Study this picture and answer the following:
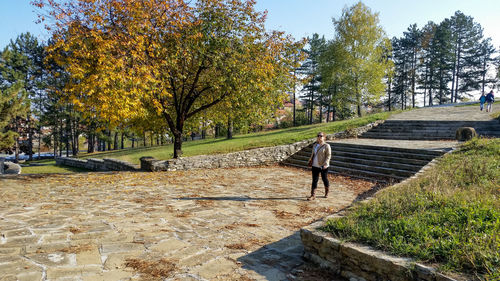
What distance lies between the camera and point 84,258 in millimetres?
→ 3830

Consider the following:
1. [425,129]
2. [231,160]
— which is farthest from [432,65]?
[231,160]

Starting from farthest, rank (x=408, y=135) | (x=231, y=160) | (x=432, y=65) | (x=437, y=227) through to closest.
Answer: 1. (x=432, y=65)
2. (x=408, y=135)
3. (x=231, y=160)
4. (x=437, y=227)

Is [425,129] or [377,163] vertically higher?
[425,129]

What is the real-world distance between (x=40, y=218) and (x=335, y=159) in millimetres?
11914

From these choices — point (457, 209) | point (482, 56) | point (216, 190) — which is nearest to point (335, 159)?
point (216, 190)

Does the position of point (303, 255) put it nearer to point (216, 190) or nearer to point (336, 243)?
point (336, 243)

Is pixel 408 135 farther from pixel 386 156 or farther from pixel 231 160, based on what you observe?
pixel 231 160

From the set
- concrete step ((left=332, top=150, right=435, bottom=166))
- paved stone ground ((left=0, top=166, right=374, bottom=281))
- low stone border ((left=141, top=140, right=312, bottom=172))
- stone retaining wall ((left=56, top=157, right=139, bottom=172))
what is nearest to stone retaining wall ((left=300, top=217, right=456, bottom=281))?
paved stone ground ((left=0, top=166, right=374, bottom=281))

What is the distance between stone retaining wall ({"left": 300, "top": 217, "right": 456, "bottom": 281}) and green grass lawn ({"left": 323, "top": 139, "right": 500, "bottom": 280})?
0.51 ft

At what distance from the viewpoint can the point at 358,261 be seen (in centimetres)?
339

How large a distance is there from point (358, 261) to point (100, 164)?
62.5ft

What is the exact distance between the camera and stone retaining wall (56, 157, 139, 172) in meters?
14.6

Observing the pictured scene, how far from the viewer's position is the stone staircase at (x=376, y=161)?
1106 cm

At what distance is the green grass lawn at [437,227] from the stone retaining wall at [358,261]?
16 centimetres
